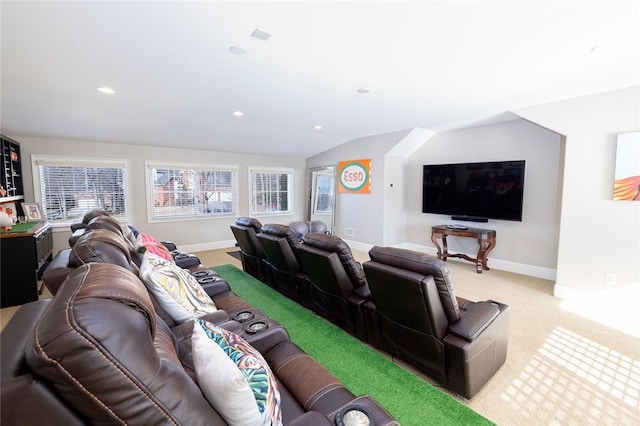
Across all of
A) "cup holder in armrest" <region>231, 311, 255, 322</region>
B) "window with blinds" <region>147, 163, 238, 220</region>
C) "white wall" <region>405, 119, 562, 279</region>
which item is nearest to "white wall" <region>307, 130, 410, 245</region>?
"white wall" <region>405, 119, 562, 279</region>

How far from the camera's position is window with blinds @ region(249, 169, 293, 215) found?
701cm

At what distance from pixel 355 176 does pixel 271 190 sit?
7.44 feet

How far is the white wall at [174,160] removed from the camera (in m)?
4.68

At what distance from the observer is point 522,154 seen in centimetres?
452

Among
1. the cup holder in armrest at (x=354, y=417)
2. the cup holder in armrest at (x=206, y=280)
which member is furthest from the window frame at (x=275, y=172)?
the cup holder in armrest at (x=354, y=417)

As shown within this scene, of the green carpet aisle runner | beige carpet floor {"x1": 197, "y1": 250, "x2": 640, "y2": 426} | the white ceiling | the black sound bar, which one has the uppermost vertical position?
the white ceiling

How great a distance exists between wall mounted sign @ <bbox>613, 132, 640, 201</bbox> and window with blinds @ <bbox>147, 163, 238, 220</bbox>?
6.35 m

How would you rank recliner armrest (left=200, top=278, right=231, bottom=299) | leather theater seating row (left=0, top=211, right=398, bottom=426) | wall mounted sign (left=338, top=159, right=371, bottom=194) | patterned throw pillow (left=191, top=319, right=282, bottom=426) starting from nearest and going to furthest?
leather theater seating row (left=0, top=211, right=398, bottom=426), patterned throw pillow (left=191, top=319, right=282, bottom=426), recliner armrest (left=200, top=278, right=231, bottom=299), wall mounted sign (left=338, top=159, right=371, bottom=194)

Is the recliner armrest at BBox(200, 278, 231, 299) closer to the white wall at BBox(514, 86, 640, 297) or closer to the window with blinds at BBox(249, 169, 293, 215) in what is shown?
the white wall at BBox(514, 86, 640, 297)

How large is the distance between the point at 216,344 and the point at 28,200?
5723mm

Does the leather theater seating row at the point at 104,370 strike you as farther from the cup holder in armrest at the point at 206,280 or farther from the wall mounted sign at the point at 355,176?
the wall mounted sign at the point at 355,176

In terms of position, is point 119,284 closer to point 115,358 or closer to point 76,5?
point 115,358

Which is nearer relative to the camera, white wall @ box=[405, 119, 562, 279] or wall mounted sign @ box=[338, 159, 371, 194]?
white wall @ box=[405, 119, 562, 279]

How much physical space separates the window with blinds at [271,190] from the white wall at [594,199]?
5378 mm
